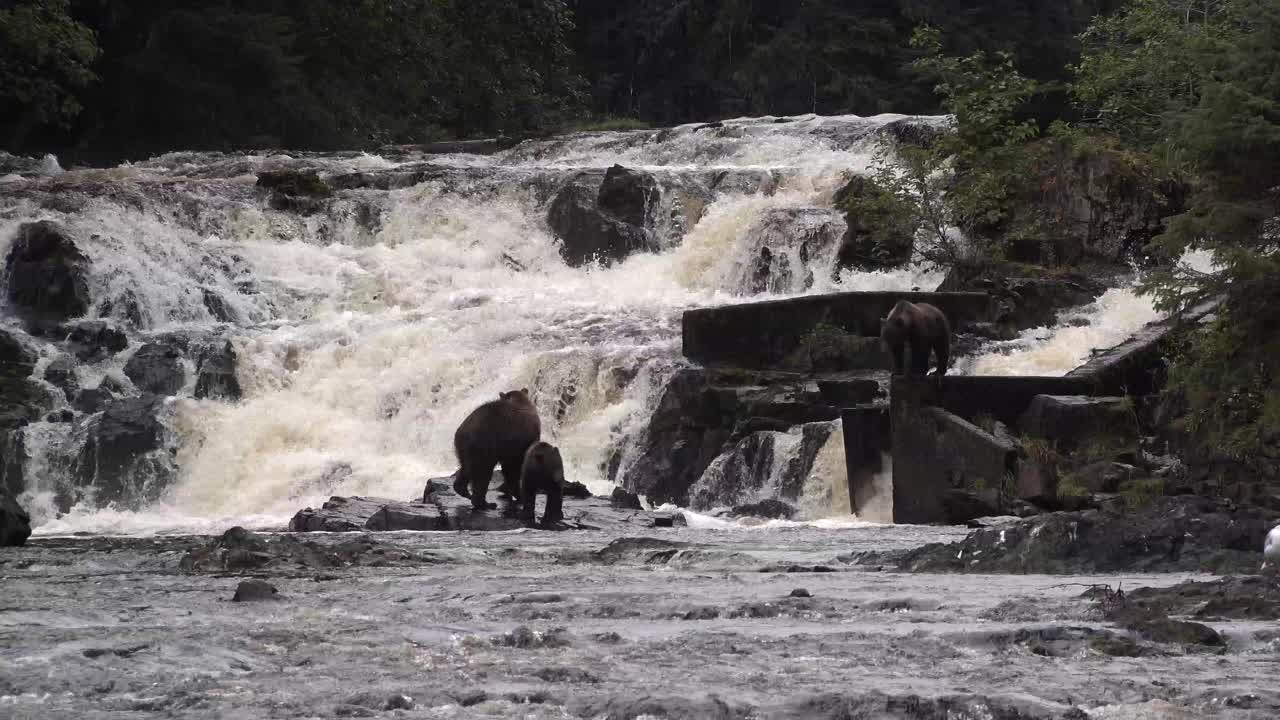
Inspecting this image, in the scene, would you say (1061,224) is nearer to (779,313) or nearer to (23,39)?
(779,313)

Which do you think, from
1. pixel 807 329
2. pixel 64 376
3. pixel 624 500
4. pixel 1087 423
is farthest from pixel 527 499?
pixel 64 376

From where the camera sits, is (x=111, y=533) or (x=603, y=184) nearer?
(x=111, y=533)

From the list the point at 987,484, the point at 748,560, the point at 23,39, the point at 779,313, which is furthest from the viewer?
the point at 23,39

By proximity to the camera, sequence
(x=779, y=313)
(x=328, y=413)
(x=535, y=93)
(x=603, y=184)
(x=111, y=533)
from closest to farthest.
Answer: (x=111, y=533)
(x=779, y=313)
(x=328, y=413)
(x=603, y=184)
(x=535, y=93)

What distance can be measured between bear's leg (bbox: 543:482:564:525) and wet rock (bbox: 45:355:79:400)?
1194 centimetres

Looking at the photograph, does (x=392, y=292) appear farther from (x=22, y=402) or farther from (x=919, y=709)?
(x=919, y=709)

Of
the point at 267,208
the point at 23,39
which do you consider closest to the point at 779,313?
the point at 267,208

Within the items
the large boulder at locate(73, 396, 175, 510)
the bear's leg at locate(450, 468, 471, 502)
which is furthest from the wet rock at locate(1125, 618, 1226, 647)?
the large boulder at locate(73, 396, 175, 510)

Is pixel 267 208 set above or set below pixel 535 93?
below

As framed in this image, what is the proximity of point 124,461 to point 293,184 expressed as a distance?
11.0 meters

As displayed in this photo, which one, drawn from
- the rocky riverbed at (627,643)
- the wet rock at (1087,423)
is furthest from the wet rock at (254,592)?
the wet rock at (1087,423)

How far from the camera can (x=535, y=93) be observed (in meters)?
52.9

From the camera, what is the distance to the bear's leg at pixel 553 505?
45.6ft

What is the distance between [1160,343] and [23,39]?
25.2 meters
